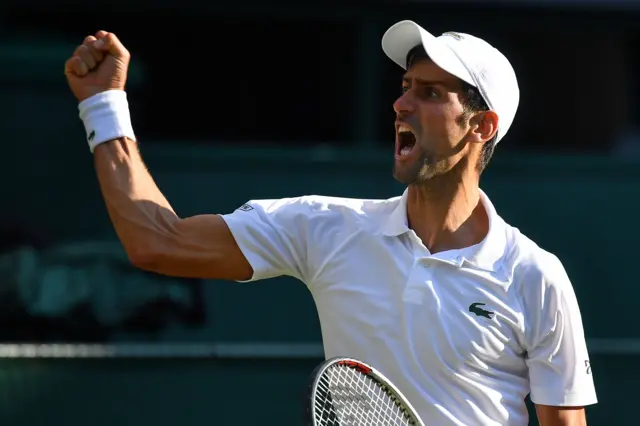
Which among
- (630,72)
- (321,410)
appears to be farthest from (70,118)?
(321,410)

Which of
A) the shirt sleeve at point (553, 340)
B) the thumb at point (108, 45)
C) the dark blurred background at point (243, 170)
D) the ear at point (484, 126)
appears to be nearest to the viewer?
the thumb at point (108, 45)

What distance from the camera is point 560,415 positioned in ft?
11.1

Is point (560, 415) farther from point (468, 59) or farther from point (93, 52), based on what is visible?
point (93, 52)

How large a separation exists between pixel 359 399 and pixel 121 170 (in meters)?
0.74

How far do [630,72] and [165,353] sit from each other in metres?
2.76

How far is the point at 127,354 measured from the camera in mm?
6590

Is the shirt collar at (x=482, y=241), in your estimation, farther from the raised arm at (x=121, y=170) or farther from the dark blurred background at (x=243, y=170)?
the dark blurred background at (x=243, y=170)

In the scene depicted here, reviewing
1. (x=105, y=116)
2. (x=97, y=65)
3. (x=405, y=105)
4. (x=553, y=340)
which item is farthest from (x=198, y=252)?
(x=553, y=340)

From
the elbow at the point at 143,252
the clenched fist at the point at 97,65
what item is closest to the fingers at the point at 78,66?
the clenched fist at the point at 97,65

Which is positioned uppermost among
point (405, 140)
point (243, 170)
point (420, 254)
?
point (405, 140)

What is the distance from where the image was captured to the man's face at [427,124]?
3.41 m

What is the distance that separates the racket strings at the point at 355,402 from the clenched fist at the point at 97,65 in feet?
2.73

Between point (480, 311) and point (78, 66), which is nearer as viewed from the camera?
point (78, 66)

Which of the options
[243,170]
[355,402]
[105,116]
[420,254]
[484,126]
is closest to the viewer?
[355,402]
